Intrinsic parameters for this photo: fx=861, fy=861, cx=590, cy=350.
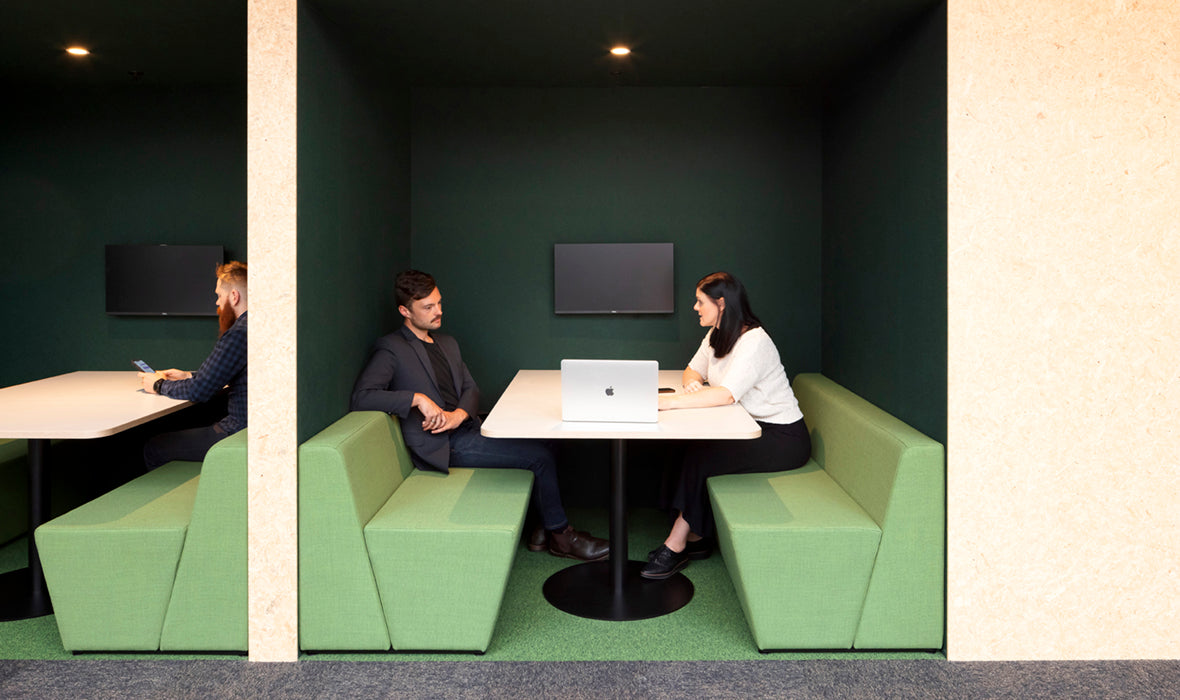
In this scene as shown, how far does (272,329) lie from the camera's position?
321cm

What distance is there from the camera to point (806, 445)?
4152 millimetres

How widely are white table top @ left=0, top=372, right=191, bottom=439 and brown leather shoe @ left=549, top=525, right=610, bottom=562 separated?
1918mm

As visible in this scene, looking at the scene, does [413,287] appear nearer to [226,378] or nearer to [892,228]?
[226,378]

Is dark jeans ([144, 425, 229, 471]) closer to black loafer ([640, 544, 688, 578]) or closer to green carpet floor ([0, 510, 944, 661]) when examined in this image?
green carpet floor ([0, 510, 944, 661])

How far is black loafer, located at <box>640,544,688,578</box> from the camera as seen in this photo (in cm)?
406

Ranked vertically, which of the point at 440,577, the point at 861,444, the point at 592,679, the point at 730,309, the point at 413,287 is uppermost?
the point at 413,287

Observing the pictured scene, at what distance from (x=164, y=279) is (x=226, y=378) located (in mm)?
1558

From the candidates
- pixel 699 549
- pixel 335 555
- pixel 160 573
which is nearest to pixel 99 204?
pixel 160 573

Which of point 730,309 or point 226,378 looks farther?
point 730,309

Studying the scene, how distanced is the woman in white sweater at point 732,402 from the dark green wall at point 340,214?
1.48 m
